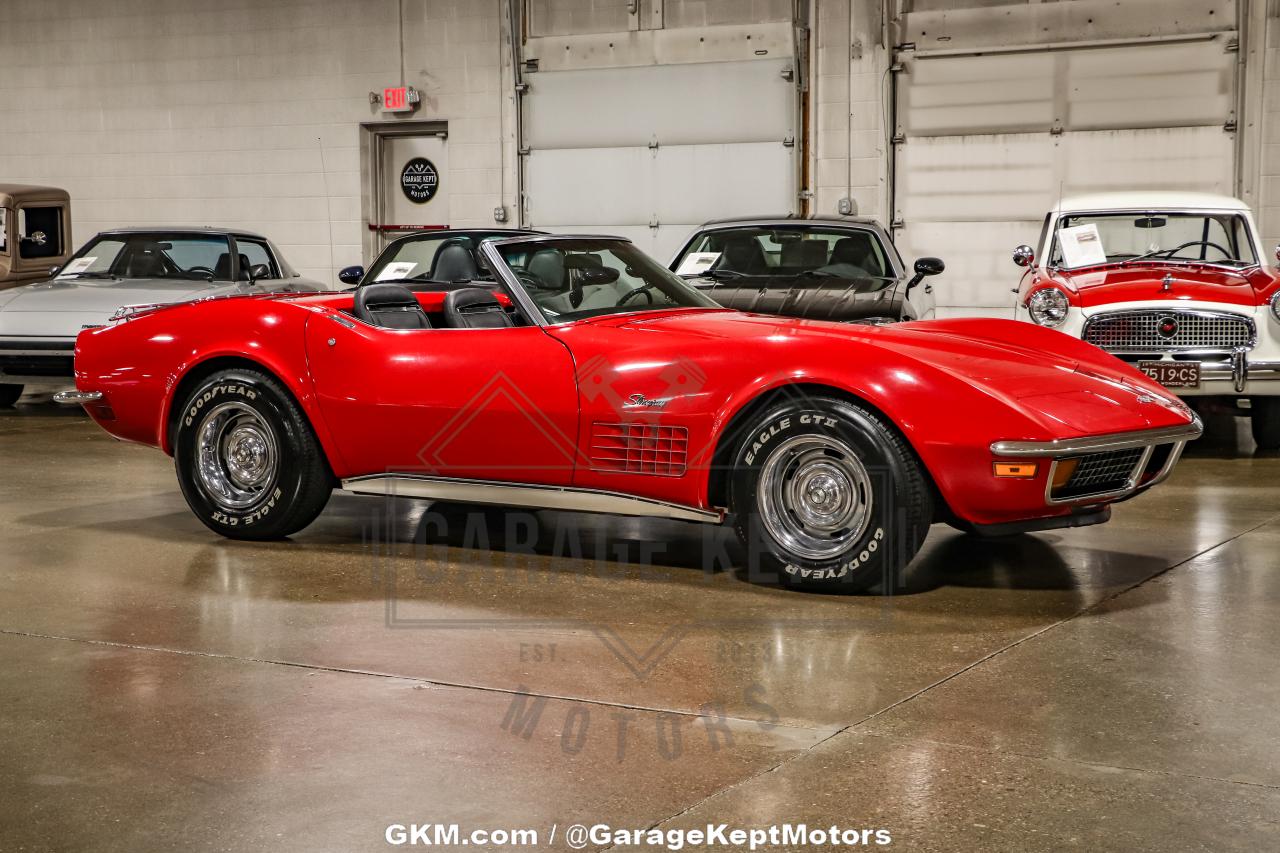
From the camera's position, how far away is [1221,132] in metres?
13.7

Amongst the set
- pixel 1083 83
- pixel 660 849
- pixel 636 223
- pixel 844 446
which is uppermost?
pixel 1083 83

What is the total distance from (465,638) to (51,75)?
16.6 m

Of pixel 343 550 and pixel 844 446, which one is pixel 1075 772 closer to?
pixel 844 446

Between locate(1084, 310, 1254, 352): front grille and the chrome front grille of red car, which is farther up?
locate(1084, 310, 1254, 352): front grille

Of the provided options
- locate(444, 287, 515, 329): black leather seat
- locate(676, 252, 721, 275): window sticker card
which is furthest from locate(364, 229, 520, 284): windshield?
locate(676, 252, 721, 275): window sticker card

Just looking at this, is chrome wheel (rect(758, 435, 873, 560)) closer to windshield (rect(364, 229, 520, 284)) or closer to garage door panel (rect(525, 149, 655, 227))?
windshield (rect(364, 229, 520, 284))

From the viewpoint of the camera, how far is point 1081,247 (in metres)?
9.50

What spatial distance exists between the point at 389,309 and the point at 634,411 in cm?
149

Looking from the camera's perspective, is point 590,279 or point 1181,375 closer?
point 590,279

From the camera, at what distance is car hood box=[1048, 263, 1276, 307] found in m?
8.67

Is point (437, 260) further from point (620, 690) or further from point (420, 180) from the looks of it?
point (420, 180)

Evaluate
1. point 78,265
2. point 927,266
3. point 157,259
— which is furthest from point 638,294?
point 78,265

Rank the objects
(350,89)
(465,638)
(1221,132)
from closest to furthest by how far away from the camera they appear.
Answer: (465,638) → (1221,132) → (350,89)

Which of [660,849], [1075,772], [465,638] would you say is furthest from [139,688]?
[1075,772]
